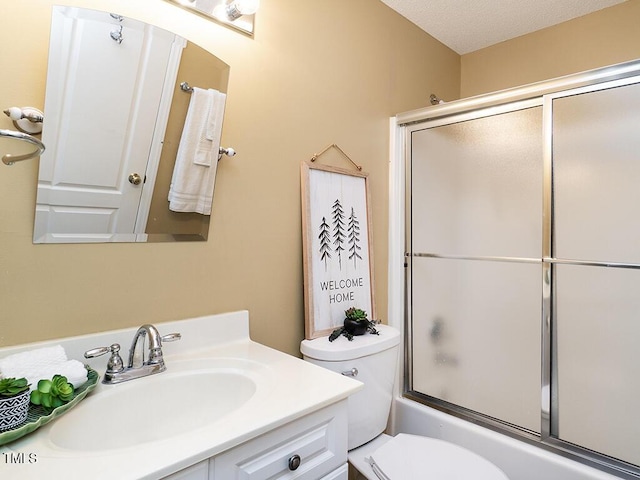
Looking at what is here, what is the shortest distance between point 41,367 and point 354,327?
3.39 ft

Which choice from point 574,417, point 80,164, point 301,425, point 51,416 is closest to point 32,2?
point 80,164

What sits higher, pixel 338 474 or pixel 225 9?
Result: pixel 225 9

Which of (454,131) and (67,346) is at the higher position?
(454,131)

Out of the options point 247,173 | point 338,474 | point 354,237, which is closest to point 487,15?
point 354,237

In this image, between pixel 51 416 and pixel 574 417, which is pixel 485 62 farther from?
pixel 51 416

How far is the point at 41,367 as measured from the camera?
820 millimetres

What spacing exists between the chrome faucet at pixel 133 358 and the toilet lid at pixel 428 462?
81cm

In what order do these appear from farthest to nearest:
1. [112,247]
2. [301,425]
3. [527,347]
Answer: [527,347]
[112,247]
[301,425]

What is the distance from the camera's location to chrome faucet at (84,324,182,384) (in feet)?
3.16

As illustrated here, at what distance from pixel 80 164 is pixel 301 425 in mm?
865

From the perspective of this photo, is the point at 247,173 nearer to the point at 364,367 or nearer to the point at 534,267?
the point at 364,367

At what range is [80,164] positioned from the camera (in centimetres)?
100

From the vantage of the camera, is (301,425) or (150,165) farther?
(150,165)

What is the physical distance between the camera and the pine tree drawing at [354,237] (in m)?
1.73
